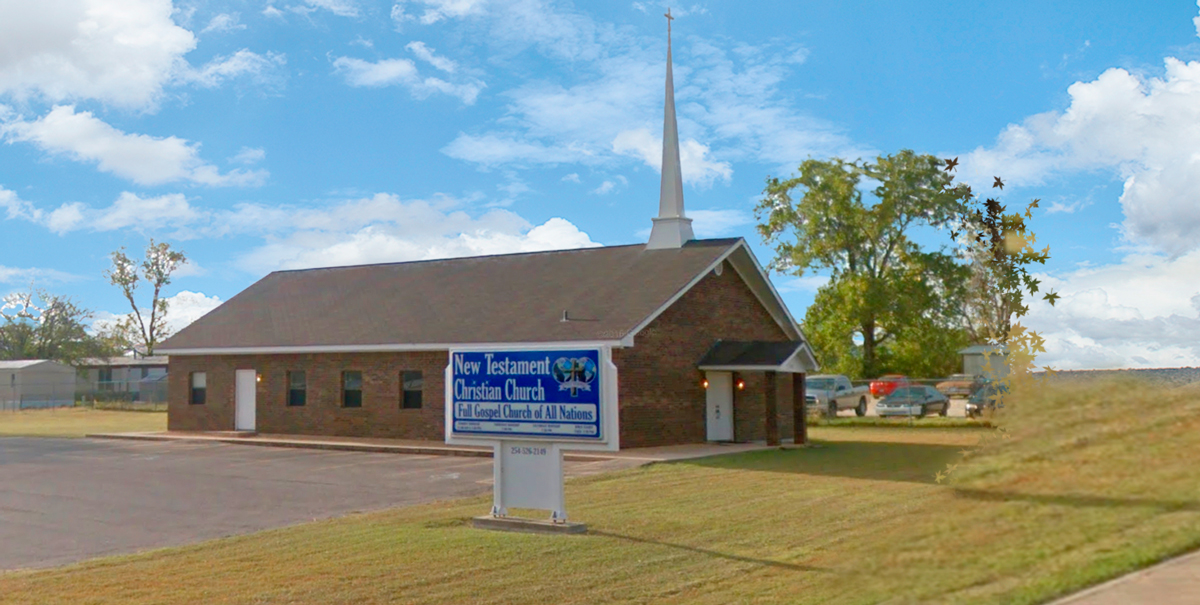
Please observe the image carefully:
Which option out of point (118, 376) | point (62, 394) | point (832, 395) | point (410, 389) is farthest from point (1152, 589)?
point (118, 376)

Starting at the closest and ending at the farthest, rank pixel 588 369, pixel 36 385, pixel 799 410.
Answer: pixel 588 369 → pixel 799 410 → pixel 36 385

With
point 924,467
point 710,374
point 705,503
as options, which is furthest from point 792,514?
point 710,374

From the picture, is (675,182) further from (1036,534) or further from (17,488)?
(1036,534)

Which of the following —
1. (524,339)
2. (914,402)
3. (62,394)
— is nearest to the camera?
(524,339)

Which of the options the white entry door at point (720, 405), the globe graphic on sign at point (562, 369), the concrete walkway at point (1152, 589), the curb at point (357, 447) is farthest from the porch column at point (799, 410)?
the concrete walkway at point (1152, 589)

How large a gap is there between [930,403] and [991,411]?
1097 inches

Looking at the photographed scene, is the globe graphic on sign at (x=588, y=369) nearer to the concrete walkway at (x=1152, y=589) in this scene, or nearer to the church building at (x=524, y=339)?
the concrete walkway at (x=1152, y=589)

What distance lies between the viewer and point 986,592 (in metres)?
7.69

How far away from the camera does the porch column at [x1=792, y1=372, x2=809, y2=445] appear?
25828 millimetres

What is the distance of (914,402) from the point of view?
116ft

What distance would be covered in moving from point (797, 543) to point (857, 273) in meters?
41.7

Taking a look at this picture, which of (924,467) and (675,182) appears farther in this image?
(675,182)

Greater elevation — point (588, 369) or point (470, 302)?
point (470, 302)

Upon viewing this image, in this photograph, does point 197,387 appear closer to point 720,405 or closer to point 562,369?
point 720,405
